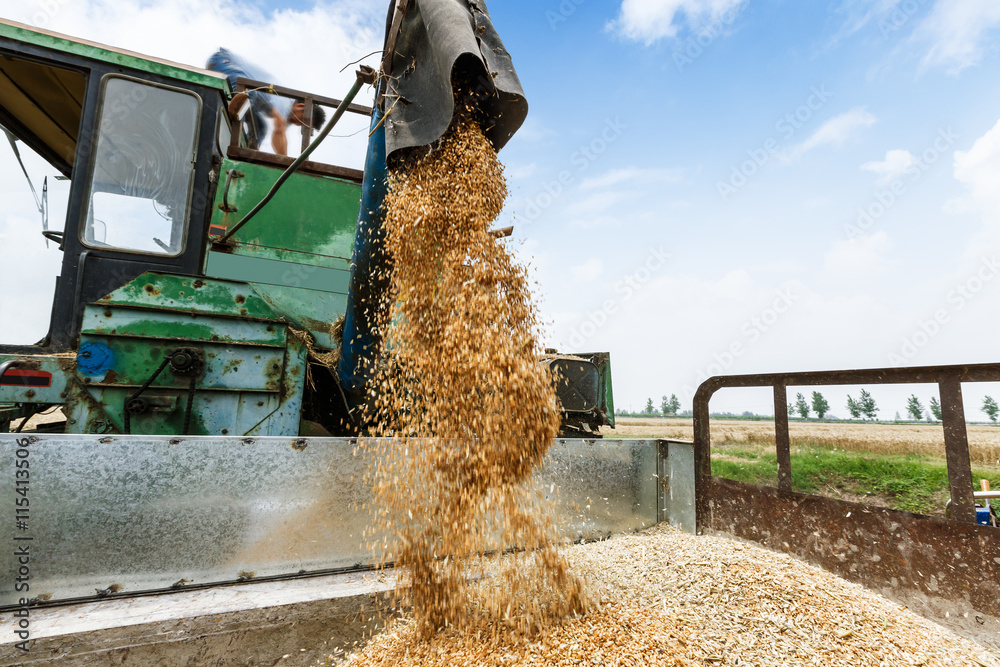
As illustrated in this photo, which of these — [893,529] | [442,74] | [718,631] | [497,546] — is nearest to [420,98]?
[442,74]

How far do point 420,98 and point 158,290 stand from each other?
1397 mm

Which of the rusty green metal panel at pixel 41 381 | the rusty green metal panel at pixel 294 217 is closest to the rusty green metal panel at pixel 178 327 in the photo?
the rusty green metal panel at pixel 41 381

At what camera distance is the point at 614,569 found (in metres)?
2.17

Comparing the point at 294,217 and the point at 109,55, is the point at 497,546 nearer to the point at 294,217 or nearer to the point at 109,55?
the point at 294,217

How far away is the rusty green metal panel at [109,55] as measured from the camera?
2328 millimetres

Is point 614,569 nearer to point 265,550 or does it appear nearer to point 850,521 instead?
point 850,521

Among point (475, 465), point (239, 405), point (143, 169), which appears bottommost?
point (475, 465)

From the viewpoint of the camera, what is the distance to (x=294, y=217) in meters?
3.25

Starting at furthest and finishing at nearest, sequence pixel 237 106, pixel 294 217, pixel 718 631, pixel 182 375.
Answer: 1. pixel 237 106
2. pixel 294 217
3. pixel 182 375
4. pixel 718 631

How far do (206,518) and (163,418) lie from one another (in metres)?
0.73

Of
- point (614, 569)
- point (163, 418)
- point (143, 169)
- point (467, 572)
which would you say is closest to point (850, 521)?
point (614, 569)

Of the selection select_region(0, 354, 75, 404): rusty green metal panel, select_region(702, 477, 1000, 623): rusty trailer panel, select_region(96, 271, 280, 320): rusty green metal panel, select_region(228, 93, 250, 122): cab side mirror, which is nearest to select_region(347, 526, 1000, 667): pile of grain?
select_region(702, 477, 1000, 623): rusty trailer panel

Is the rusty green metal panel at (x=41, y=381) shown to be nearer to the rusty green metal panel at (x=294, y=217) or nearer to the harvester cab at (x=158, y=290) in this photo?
the harvester cab at (x=158, y=290)

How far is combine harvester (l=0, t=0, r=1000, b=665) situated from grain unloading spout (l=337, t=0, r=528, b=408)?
0.04 feet
